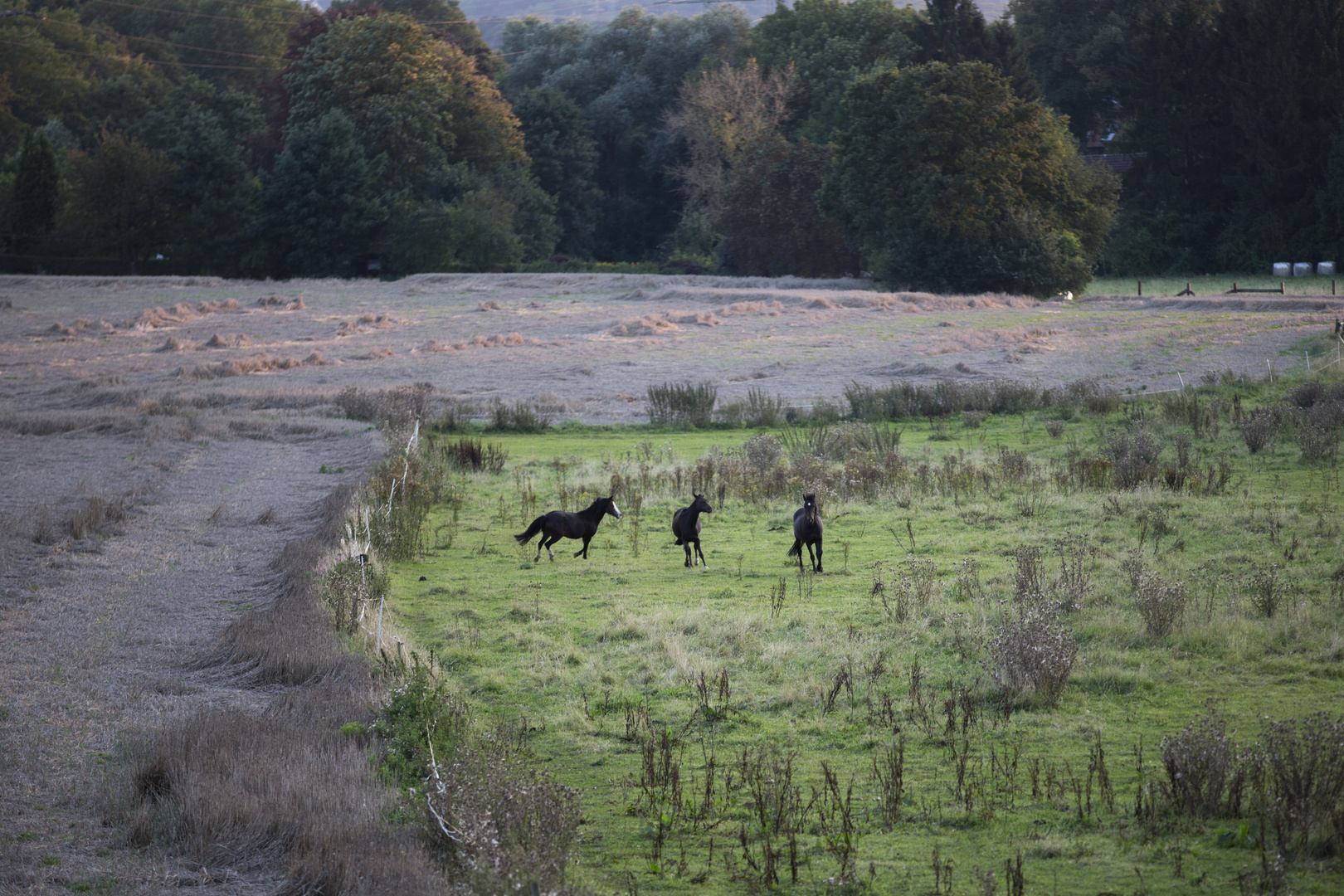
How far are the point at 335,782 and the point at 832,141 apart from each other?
6097cm

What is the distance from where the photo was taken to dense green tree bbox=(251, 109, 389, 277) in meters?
71.0

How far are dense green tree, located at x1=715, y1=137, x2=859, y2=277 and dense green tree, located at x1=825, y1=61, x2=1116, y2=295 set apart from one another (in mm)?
9007

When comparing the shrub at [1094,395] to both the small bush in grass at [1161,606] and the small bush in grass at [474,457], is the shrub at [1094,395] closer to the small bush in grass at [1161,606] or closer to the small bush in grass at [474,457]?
the small bush in grass at [474,457]

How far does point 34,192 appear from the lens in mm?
71688

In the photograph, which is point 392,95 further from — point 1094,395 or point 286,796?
point 286,796

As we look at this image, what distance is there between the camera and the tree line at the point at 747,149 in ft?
194

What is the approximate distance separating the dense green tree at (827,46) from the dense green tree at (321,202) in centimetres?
2726

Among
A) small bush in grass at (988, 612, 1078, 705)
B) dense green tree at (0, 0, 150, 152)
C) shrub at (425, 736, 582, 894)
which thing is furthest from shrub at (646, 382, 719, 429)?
dense green tree at (0, 0, 150, 152)

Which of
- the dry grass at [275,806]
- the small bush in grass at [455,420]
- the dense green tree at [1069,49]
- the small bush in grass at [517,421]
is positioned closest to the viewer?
the dry grass at [275,806]

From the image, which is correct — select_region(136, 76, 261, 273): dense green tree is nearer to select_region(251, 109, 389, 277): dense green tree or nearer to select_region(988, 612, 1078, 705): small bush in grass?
select_region(251, 109, 389, 277): dense green tree

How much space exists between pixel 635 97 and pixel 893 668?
276 ft

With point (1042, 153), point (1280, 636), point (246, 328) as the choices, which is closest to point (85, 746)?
point (1280, 636)

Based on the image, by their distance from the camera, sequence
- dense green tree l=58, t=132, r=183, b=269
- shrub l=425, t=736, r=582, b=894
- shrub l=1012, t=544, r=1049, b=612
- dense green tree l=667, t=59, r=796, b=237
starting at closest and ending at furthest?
shrub l=425, t=736, r=582, b=894 < shrub l=1012, t=544, r=1049, b=612 < dense green tree l=58, t=132, r=183, b=269 < dense green tree l=667, t=59, r=796, b=237

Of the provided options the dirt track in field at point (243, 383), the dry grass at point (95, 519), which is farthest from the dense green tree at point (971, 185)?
the dry grass at point (95, 519)
